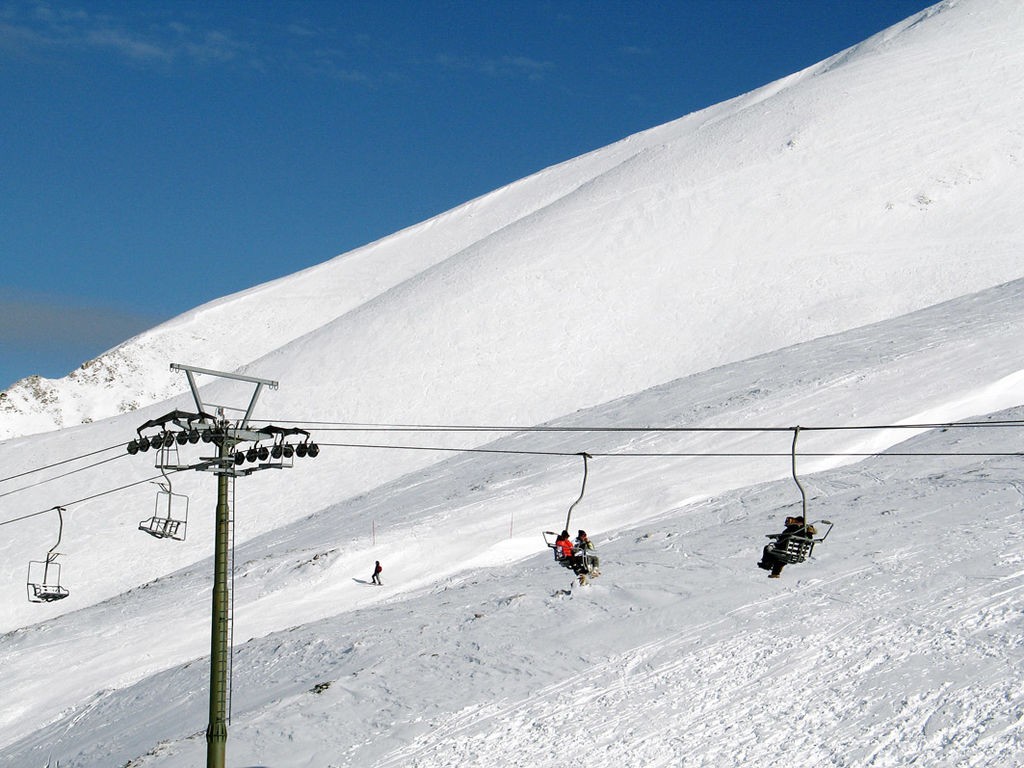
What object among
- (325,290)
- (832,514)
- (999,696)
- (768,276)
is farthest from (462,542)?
(325,290)

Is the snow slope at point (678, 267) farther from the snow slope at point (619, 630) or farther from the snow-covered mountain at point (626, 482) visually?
the snow slope at point (619, 630)

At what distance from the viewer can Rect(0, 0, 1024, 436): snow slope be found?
197 feet

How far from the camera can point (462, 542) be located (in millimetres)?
35594

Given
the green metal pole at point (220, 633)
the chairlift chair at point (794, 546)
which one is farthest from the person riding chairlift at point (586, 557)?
the green metal pole at point (220, 633)

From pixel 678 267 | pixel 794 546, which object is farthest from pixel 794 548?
pixel 678 267

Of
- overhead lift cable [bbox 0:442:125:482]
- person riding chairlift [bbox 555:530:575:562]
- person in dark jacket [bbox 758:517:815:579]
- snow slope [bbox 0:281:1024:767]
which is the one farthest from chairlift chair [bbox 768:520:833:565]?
overhead lift cable [bbox 0:442:125:482]

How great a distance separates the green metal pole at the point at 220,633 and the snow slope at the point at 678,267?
3945cm

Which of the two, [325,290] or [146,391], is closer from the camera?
[146,391]

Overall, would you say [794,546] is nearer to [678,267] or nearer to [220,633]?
[220,633]

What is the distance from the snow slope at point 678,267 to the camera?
197ft

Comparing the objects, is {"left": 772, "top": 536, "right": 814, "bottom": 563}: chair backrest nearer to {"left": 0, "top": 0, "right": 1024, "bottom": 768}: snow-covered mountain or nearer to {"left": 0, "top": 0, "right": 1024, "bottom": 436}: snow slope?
{"left": 0, "top": 0, "right": 1024, "bottom": 768}: snow-covered mountain

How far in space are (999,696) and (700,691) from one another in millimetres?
4974

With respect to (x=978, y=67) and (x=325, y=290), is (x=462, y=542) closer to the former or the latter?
(x=325, y=290)

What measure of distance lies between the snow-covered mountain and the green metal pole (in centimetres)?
549
